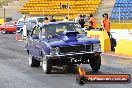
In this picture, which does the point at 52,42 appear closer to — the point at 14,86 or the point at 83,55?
the point at 83,55

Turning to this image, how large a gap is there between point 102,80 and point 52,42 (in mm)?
9324

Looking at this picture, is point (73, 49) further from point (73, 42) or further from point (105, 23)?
point (105, 23)

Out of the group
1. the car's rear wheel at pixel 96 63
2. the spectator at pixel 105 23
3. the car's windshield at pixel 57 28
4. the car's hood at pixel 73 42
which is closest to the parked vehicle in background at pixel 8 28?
the spectator at pixel 105 23

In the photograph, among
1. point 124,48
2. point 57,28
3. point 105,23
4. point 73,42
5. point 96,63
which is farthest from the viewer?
point 105,23

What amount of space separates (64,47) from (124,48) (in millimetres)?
8192

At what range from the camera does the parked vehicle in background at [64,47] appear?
1264cm

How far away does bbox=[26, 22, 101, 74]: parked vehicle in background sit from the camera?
Answer: 12641 millimetres

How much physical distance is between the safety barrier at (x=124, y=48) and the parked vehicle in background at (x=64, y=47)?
643cm

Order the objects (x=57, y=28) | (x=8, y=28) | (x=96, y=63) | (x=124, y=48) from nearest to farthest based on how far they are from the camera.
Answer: (x=96, y=63) < (x=57, y=28) < (x=124, y=48) < (x=8, y=28)

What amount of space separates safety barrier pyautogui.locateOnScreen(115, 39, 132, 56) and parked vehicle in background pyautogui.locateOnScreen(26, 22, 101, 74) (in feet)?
21.1

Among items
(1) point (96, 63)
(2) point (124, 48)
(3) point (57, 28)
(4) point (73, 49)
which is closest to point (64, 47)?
(4) point (73, 49)

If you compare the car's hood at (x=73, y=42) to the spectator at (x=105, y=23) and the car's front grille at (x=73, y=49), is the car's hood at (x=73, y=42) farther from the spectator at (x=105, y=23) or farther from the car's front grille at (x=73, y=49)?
the spectator at (x=105, y=23)

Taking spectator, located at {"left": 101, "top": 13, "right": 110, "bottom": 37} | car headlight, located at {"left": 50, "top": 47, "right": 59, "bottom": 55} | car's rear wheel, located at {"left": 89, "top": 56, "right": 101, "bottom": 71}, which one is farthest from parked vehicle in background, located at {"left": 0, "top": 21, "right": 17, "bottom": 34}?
car headlight, located at {"left": 50, "top": 47, "right": 59, "bottom": 55}

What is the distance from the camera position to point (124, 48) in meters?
20.4
